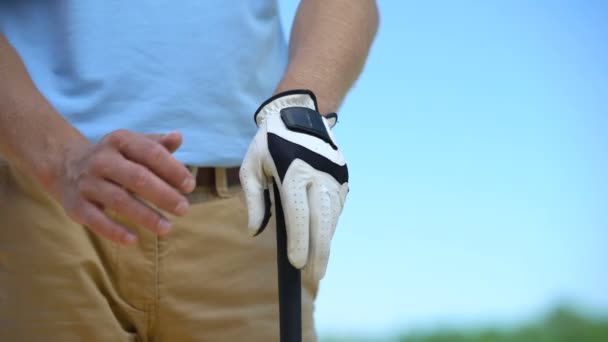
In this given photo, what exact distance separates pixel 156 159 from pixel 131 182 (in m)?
0.04

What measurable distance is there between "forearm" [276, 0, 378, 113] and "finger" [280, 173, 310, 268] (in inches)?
10.0

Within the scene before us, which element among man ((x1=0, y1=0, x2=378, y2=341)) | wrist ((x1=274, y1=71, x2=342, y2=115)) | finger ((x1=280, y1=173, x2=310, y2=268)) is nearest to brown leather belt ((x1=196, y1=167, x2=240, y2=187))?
man ((x1=0, y1=0, x2=378, y2=341))

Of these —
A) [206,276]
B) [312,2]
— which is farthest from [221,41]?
[206,276]

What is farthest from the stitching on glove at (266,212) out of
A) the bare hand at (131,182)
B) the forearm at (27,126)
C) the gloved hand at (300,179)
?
the forearm at (27,126)

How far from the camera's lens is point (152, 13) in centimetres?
141

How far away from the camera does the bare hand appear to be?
3.42ft

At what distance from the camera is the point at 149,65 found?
1.38 metres

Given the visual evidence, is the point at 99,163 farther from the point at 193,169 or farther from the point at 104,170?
the point at 193,169

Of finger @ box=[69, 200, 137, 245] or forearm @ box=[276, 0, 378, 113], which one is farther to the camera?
forearm @ box=[276, 0, 378, 113]

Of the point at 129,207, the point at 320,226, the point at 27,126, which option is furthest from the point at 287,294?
the point at 27,126

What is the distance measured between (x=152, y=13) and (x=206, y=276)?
1.51 ft

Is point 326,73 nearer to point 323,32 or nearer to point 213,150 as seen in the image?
point 323,32

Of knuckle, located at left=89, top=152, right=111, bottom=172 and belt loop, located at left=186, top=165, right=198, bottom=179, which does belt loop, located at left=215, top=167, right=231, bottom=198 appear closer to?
belt loop, located at left=186, top=165, right=198, bottom=179

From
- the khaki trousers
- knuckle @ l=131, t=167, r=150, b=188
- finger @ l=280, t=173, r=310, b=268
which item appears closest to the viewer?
knuckle @ l=131, t=167, r=150, b=188
